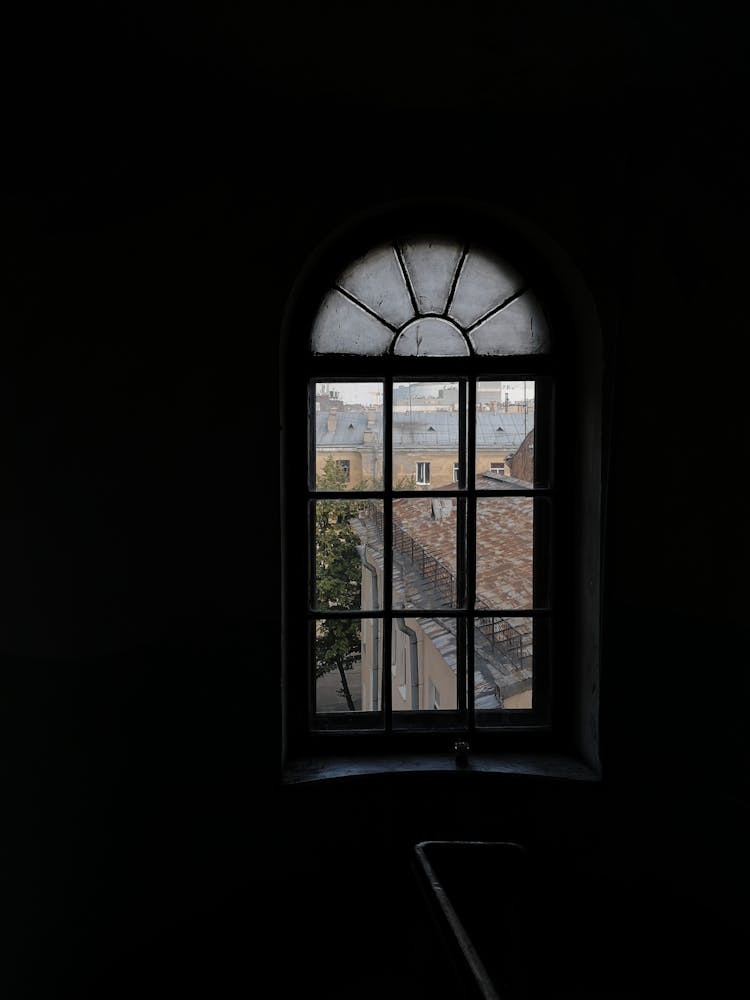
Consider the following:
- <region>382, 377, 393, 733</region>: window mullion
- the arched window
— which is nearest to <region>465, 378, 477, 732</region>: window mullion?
the arched window

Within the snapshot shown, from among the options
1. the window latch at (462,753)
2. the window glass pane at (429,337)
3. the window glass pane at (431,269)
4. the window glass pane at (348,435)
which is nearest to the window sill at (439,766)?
the window latch at (462,753)

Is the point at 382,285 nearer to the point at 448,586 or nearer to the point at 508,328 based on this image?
the point at 508,328

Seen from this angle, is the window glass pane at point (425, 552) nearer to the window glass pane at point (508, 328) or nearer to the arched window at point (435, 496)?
the arched window at point (435, 496)

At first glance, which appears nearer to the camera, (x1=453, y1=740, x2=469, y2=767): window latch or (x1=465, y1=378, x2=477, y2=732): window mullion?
Answer: (x1=453, y1=740, x2=469, y2=767): window latch

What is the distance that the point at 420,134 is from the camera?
1863 millimetres

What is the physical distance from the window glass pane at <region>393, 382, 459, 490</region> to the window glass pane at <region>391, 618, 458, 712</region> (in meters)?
0.41

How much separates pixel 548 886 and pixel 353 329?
1.58 meters

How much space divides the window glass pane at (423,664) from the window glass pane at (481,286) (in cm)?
88

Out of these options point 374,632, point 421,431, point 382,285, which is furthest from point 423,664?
point 382,285

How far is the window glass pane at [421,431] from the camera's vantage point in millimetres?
2055

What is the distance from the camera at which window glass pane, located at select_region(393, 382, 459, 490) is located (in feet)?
6.74

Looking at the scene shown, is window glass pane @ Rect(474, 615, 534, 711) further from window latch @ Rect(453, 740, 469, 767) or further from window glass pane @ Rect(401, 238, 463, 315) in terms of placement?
window glass pane @ Rect(401, 238, 463, 315)

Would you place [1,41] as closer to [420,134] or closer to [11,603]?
[420,134]

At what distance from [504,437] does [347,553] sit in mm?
563
